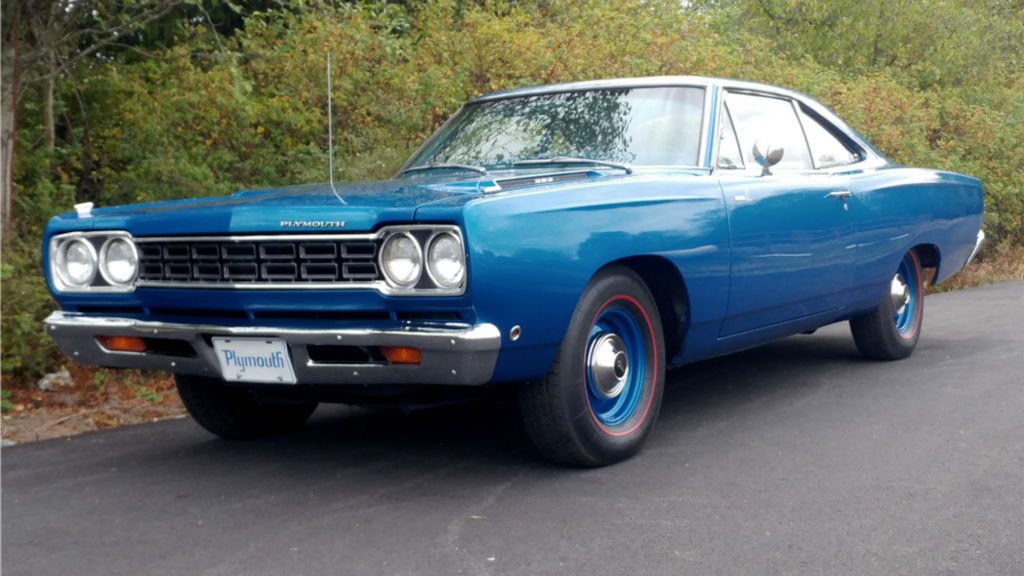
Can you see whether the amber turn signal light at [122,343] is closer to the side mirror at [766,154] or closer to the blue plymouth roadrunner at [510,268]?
the blue plymouth roadrunner at [510,268]

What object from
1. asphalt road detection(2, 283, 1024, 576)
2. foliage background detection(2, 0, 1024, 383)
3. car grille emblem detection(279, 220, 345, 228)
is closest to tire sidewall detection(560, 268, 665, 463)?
asphalt road detection(2, 283, 1024, 576)

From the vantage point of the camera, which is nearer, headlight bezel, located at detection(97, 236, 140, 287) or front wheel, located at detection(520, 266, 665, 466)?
front wheel, located at detection(520, 266, 665, 466)

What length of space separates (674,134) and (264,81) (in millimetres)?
5237

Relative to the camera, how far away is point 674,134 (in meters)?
5.30

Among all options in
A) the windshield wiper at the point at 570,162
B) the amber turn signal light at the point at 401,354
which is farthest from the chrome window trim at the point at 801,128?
the amber turn signal light at the point at 401,354

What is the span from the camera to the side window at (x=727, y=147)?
5.32 m

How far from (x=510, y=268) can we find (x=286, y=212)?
0.81 metres

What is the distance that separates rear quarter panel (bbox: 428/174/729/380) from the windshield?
434 mm

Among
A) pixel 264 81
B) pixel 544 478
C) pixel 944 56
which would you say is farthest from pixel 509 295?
pixel 944 56

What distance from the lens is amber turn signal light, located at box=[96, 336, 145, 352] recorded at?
438 cm

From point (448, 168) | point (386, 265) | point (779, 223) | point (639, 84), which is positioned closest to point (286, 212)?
point (386, 265)

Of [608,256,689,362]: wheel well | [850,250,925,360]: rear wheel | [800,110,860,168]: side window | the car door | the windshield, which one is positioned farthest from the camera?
[850,250,925,360]: rear wheel

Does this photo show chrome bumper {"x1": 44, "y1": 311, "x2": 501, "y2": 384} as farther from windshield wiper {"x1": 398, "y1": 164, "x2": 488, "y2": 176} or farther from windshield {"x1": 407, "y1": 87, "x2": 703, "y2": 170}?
windshield {"x1": 407, "y1": 87, "x2": 703, "y2": 170}

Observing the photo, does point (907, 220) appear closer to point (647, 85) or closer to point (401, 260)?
point (647, 85)
